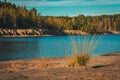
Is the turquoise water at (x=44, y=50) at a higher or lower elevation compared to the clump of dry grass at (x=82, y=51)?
lower

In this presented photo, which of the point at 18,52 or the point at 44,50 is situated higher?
the point at 18,52

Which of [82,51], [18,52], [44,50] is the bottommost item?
[44,50]

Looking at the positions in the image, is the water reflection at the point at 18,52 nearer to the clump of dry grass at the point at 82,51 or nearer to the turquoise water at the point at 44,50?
the turquoise water at the point at 44,50

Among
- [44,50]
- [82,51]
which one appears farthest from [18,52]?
[82,51]

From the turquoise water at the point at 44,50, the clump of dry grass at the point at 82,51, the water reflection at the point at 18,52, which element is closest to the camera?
the clump of dry grass at the point at 82,51

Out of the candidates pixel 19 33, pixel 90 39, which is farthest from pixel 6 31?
pixel 90 39

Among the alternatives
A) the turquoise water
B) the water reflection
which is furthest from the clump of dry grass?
the water reflection

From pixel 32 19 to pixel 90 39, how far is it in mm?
155493

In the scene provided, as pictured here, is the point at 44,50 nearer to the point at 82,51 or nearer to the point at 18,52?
the point at 18,52

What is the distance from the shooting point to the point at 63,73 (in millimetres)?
12164

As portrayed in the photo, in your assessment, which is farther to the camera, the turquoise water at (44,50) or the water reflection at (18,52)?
the water reflection at (18,52)

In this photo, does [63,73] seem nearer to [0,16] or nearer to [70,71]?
[70,71]

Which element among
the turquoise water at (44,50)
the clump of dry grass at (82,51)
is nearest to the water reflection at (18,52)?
the turquoise water at (44,50)

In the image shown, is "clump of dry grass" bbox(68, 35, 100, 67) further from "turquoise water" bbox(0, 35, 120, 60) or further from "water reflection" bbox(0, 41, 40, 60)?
"water reflection" bbox(0, 41, 40, 60)
